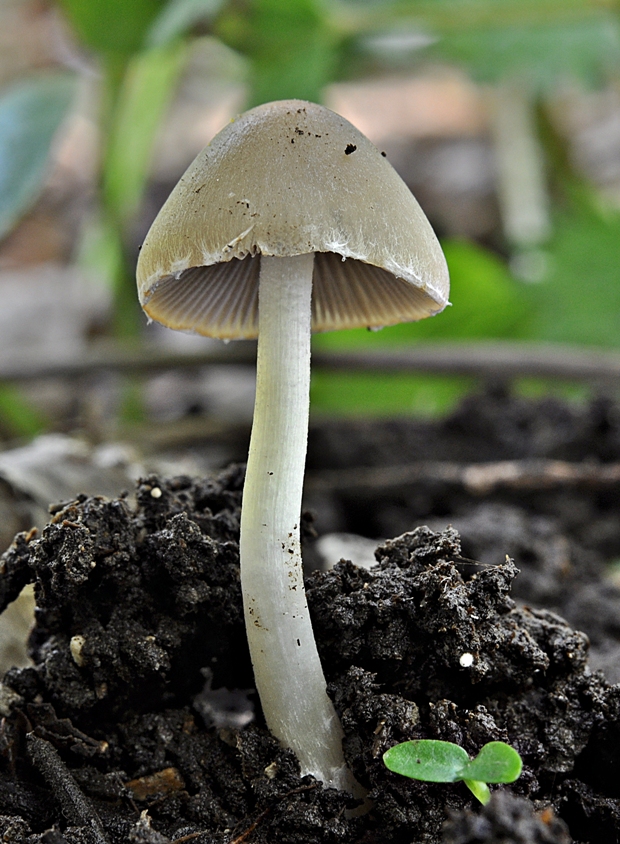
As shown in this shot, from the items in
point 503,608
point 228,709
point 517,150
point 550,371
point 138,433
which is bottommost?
point 228,709

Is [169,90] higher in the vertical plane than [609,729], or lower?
higher

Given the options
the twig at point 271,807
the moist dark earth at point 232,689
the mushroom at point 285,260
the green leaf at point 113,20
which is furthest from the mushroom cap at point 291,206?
the green leaf at point 113,20

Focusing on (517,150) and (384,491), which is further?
(517,150)

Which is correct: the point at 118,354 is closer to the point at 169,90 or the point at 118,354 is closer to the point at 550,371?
the point at 169,90

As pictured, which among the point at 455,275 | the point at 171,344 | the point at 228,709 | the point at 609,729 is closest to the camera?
the point at 609,729

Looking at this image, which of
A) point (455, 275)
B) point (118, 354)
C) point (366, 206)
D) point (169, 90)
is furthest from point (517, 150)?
point (366, 206)

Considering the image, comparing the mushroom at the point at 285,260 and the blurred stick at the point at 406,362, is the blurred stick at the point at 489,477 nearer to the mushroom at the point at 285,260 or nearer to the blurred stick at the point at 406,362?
the blurred stick at the point at 406,362

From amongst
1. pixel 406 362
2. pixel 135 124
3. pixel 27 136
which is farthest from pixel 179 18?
pixel 406 362

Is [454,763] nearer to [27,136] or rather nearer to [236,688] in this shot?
[236,688]
